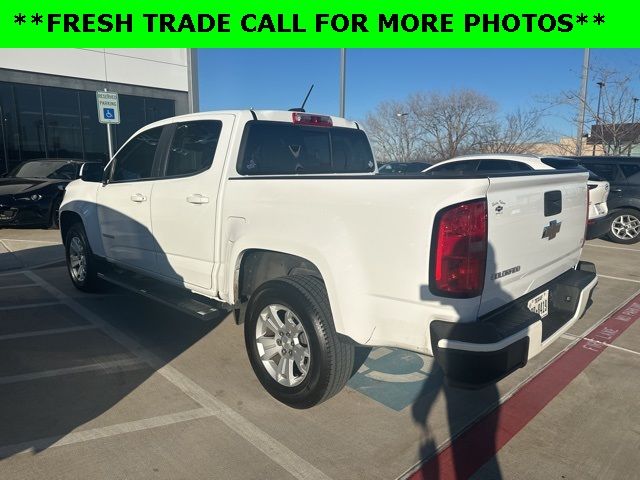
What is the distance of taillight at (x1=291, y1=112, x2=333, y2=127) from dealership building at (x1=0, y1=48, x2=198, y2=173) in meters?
13.1

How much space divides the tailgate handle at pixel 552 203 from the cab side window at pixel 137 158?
10.9 feet

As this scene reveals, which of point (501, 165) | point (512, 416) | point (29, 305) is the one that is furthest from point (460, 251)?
point (501, 165)

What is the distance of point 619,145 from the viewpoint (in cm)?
1519

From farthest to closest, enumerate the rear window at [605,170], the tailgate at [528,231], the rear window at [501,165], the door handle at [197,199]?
the rear window at [605,170]
the rear window at [501,165]
the door handle at [197,199]
the tailgate at [528,231]

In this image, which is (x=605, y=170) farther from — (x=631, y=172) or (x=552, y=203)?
(x=552, y=203)

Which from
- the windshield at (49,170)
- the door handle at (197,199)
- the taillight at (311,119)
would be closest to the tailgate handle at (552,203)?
the taillight at (311,119)

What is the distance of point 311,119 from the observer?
4.21 m

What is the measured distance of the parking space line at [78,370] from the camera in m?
3.57

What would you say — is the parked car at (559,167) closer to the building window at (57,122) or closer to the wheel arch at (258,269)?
the wheel arch at (258,269)

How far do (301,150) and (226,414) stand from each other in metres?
2.23

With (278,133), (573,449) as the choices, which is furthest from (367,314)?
(278,133)

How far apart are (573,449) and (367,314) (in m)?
1.43

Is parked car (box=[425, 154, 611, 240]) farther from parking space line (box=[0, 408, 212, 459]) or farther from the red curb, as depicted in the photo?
parking space line (box=[0, 408, 212, 459])

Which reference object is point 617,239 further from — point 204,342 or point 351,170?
point 204,342
